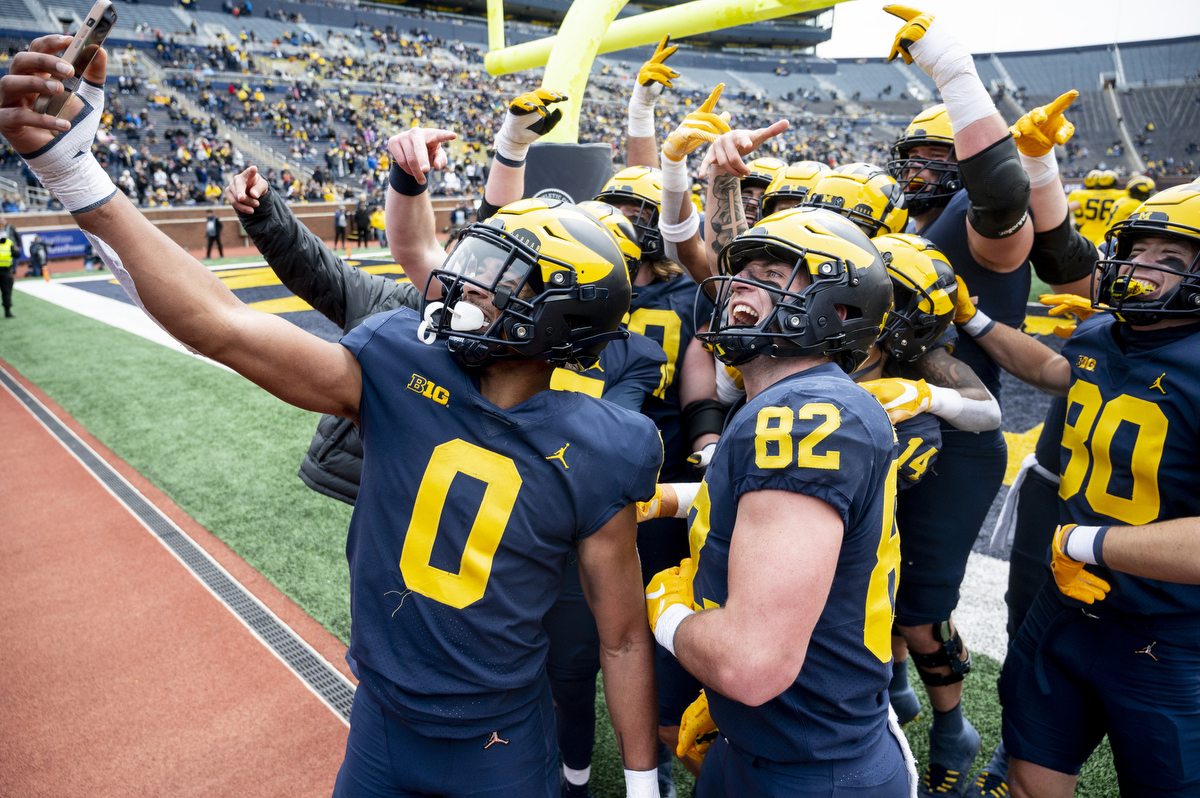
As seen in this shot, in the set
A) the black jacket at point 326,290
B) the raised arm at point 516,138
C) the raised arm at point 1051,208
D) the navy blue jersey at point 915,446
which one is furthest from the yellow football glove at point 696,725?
the raised arm at point 1051,208

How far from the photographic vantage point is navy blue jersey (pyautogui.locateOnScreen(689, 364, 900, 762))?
4.98 ft

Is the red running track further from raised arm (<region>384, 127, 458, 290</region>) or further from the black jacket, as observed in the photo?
raised arm (<region>384, 127, 458, 290</region>)

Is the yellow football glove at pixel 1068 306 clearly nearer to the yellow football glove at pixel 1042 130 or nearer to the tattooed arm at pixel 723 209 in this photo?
the yellow football glove at pixel 1042 130

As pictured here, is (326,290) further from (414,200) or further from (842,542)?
(842,542)

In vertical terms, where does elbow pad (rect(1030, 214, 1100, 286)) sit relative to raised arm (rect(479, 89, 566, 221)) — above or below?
below

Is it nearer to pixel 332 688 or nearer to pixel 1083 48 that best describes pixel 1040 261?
pixel 332 688

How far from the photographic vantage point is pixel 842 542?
63.3 inches

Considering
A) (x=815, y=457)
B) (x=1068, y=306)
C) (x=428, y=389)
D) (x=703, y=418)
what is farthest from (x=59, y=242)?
(x=815, y=457)

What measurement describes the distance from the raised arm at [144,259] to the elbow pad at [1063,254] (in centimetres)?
290

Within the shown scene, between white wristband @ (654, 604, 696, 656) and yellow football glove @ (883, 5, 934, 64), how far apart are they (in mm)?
2105

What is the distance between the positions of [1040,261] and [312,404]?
10.0 ft

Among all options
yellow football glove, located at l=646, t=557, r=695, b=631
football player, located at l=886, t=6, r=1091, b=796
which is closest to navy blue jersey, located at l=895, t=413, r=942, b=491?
football player, located at l=886, t=6, r=1091, b=796

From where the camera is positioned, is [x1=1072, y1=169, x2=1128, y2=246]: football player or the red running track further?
[x1=1072, y1=169, x2=1128, y2=246]: football player

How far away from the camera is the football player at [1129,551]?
210 centimetres
